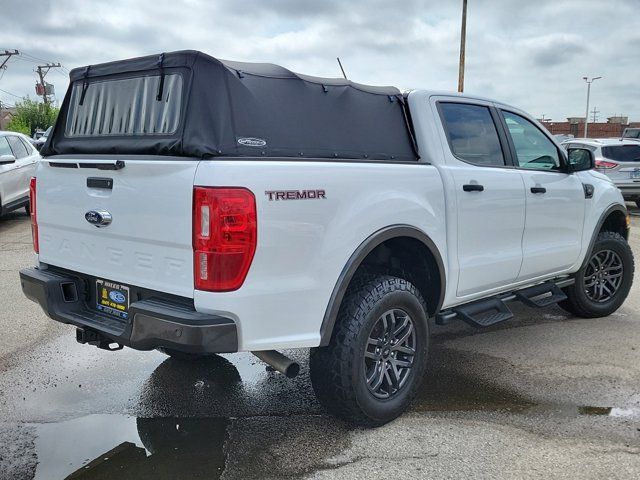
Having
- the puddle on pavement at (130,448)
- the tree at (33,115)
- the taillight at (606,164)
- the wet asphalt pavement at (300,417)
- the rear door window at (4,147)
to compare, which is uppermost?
the tree at (33,115)

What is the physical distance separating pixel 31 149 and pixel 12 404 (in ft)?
29.4

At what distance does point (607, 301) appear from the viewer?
18.7ft

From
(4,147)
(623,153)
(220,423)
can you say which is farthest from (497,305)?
(623,153)

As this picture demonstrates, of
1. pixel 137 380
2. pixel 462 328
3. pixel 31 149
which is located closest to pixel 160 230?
pixel 137 380

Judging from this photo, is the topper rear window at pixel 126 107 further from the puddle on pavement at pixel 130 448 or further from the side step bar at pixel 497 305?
the side step bar at pixel 497 305

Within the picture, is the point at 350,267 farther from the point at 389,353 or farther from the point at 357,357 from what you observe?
the point at 389,353

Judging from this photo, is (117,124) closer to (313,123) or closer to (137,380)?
(313,123)

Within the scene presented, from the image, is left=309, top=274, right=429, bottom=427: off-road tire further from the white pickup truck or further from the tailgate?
the tailgate

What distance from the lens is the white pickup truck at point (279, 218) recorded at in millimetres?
2779

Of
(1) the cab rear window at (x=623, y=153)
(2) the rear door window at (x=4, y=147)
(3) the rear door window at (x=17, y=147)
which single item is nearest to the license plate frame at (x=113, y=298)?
(2) the rear door window at (x=4, y=147)

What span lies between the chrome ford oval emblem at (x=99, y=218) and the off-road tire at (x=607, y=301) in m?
4.09

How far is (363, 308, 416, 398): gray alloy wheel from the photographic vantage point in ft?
11.3

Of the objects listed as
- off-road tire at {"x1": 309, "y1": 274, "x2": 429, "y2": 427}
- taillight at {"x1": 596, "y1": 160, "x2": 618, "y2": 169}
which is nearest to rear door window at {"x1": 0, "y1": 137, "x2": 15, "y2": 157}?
off-road tire at {"x1": 309, "y1": 274, "x2": 429, "y2": 427}

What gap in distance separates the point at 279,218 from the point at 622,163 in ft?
40.7
